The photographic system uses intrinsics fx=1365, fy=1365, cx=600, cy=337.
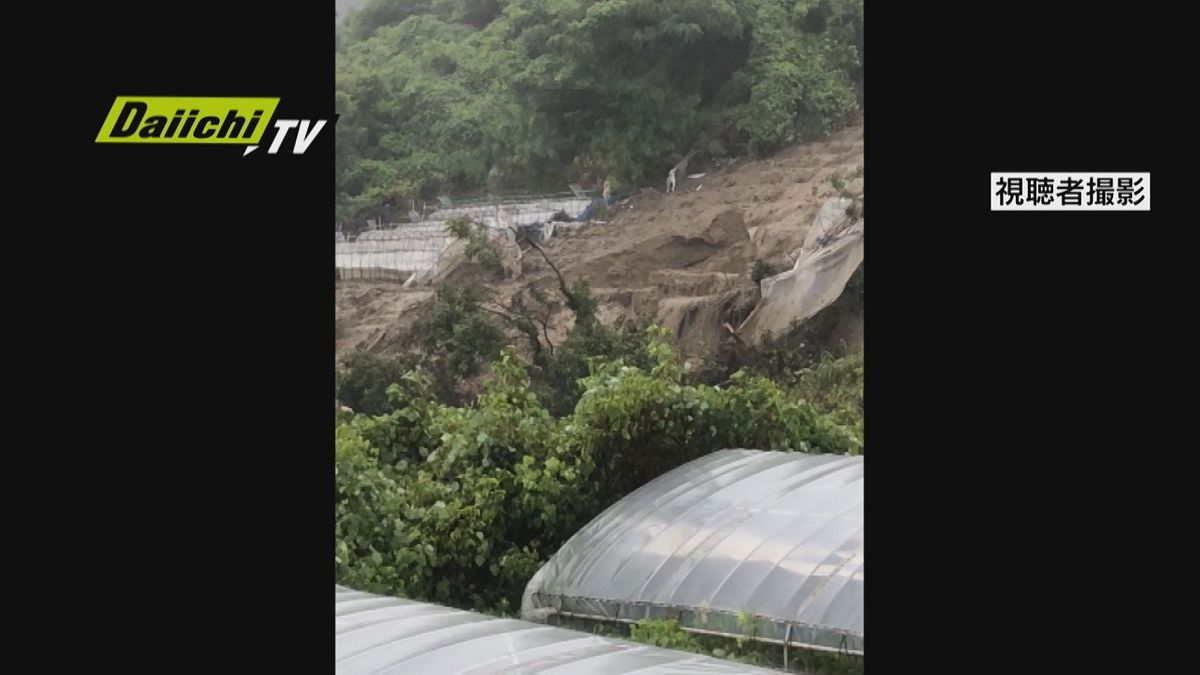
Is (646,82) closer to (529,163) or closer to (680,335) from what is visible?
(529,163)

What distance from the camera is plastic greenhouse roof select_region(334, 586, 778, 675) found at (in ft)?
11.0

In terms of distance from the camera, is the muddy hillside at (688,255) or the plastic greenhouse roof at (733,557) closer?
the plastic greenhouse roof at (733,557)

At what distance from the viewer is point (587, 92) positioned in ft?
27.8

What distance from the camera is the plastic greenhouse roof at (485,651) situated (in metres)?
3.35

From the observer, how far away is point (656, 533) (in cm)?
544

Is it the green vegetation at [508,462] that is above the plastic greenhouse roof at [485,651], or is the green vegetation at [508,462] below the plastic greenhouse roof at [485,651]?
above

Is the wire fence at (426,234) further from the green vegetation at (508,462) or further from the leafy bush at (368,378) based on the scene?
the green vegetation at (508,462)

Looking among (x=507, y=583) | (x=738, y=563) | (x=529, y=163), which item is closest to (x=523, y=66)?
(x=529, y=163)

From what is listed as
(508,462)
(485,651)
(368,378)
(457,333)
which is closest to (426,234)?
(457,333)

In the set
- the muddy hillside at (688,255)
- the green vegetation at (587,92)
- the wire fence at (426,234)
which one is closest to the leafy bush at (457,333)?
the muddy hillside at (688,255)

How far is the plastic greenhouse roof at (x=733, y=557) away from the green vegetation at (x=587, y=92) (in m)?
2.89

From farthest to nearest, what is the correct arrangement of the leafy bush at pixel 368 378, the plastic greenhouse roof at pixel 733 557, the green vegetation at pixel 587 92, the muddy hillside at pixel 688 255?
the green vegetation at pixel 587 92 → the muddy hillside at pixel 688 255 → the leafy bush at pixel 368 378 → the plastic greenhouse roof at pixel 733 557

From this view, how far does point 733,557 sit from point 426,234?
3763 millimetres

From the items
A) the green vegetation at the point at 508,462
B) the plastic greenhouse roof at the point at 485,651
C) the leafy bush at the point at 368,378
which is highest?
the leafy bush at the point at 368,378
